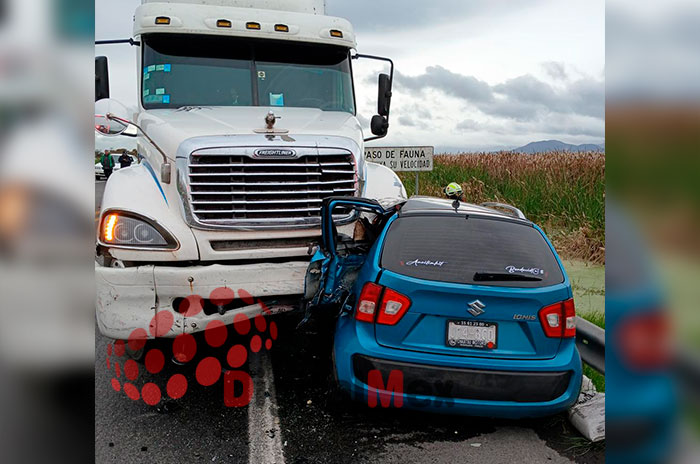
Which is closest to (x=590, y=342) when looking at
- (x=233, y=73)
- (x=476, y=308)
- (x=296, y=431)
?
(x=476, y=308)

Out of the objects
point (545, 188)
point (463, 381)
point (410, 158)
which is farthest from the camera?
point (545, 188)

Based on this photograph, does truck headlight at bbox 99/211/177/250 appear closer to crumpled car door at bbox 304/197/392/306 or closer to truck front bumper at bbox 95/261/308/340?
truck front bumper at bbox 95/261/308/340

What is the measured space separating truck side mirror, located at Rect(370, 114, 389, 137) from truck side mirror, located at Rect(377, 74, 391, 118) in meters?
0.15

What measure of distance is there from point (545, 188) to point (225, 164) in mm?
8704

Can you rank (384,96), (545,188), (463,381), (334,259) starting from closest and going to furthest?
(463,381) < (334,259) < (384,96) < (545,188)

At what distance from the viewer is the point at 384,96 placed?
7.52 metres

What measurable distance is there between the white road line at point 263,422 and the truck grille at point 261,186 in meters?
1.39

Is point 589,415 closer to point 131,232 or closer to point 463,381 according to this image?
point 463,381

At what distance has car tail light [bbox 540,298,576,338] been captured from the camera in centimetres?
398

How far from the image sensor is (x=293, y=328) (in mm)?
6477
